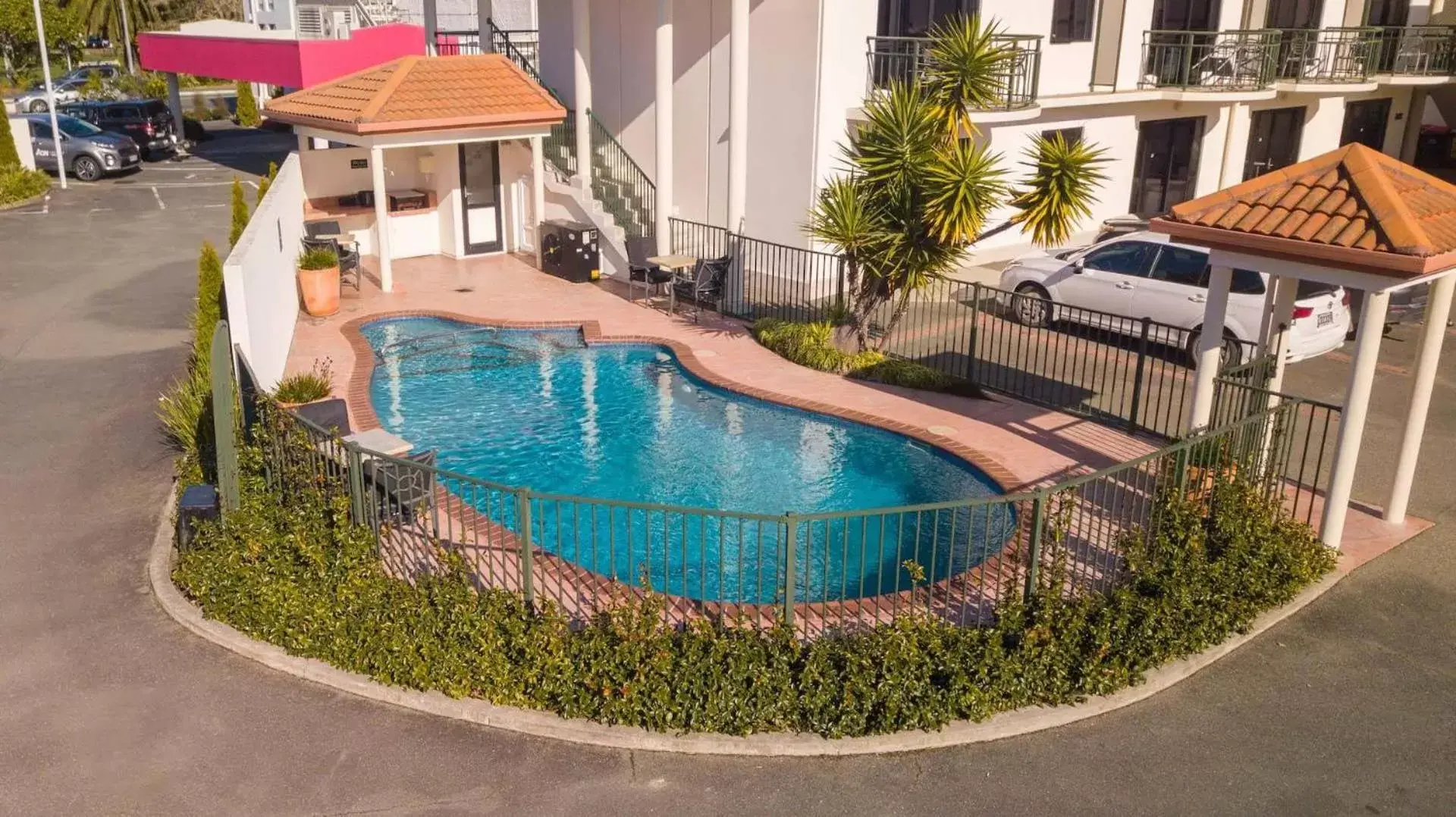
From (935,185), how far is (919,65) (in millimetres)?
5665

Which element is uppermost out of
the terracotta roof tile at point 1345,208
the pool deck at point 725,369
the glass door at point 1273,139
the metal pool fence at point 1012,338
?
the terracotta roof tile at point 1345,208

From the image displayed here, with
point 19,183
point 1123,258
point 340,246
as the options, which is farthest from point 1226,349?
point 19,183

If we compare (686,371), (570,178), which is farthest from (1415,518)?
(570,178)

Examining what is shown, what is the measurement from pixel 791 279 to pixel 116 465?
→ 10871 mm

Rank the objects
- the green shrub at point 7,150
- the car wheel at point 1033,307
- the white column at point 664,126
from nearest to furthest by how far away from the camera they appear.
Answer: the car wheel at point 1033,307, the white column at point 664,126, the green shrub at point 7,150

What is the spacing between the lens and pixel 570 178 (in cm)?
2267

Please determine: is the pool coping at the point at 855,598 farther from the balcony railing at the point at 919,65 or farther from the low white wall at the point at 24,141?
the low white wall at the point at 24,141

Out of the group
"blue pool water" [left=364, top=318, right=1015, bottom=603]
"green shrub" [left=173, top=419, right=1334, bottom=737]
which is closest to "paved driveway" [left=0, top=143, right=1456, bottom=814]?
"green shrub" [left=173, top=419, right=1334, bottom=737]

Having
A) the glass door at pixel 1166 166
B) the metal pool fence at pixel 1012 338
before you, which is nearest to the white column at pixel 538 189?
the metal pool fence at pixel 1012 338

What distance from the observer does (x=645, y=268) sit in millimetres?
20203

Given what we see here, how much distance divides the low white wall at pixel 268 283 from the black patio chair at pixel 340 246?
275 millimetres

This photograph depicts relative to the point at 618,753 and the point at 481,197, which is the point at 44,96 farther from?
the point at 618,753

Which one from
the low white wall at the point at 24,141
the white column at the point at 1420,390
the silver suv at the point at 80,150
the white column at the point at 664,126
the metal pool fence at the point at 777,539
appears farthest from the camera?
the silver suv at the point at 80,150

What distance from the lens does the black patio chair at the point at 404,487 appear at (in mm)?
10227
